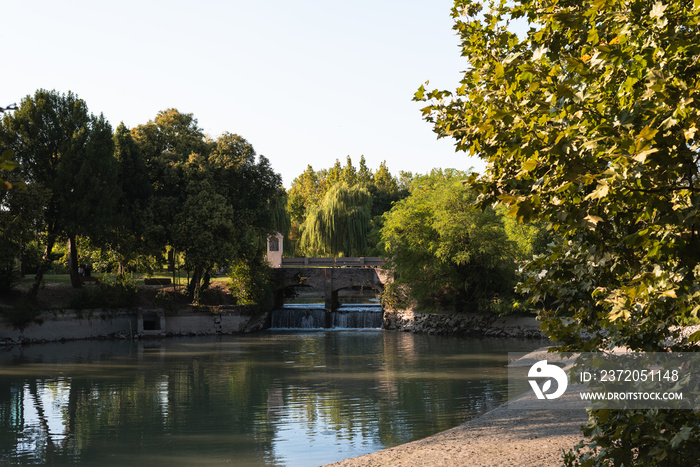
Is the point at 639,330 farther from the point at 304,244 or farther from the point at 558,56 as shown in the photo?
the point at 304,244

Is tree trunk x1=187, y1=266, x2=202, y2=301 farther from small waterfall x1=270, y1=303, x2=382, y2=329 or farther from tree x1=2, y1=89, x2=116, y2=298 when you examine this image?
tree x1=2, y1=89, x2=116, y2=298

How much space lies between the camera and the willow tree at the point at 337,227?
53.1 meters

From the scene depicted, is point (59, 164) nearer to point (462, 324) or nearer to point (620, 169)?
point (462, 324)

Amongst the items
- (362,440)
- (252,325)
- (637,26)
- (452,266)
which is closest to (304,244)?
(252,325)

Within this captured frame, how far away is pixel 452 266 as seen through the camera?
37281mm

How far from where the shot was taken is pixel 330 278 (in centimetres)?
4441

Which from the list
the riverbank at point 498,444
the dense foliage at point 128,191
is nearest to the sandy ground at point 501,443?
the riverbank at point 498,444

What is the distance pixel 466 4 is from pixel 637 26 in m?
3.59

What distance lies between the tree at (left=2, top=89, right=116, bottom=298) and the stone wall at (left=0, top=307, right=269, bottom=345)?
83.2 inches

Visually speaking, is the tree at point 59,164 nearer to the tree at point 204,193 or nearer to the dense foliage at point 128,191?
the dense foliage at point 128,191

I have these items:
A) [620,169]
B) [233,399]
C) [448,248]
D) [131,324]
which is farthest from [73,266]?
[620,169]

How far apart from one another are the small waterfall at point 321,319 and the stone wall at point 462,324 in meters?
1.21

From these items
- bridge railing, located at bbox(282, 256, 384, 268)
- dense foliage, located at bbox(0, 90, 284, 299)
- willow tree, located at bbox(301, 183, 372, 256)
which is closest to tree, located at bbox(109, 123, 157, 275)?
dense foliage, located at bbox(0, 90, 284, 299)

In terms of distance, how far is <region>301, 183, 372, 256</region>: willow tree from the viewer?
2090 inches
